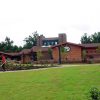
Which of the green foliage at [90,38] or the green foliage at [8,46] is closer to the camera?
the green foliage at [8,46]

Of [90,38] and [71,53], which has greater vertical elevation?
[90,38]

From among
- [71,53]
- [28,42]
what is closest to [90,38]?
[28,42]

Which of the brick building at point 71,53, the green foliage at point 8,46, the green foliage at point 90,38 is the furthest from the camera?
the green foliage at point 90,38

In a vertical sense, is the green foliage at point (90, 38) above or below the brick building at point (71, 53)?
above

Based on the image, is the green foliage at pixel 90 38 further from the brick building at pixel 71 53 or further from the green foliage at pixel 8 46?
the brick building at pixel 71 53

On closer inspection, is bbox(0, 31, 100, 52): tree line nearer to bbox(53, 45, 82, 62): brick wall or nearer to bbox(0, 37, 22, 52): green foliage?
bbox(0, 37, 22, 52): green foliage

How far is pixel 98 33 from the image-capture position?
372 ft

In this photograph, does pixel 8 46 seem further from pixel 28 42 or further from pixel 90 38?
pixel 90 38

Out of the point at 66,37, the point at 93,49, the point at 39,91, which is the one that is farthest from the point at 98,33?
the point at 39,91

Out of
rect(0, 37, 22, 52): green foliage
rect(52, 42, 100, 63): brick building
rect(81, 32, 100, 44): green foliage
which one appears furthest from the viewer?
rect(81, 32, 100, 44): green foliage

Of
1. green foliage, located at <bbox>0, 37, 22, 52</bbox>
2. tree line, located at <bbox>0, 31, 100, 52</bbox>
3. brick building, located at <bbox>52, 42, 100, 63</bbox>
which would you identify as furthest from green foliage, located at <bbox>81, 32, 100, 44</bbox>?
brick building, located at <bbox>52, 42, 100, 63</bbox>

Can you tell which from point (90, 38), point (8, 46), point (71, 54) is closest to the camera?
point (71, 54)

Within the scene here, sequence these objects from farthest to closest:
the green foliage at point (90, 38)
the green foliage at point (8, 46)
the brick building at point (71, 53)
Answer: the green foliage at point (90, 38)
the green foliage at point (8, 46)
the brick building at point (71, 53)

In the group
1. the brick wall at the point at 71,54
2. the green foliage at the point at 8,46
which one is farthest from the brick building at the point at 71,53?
the green foliage at the point at 8,46
